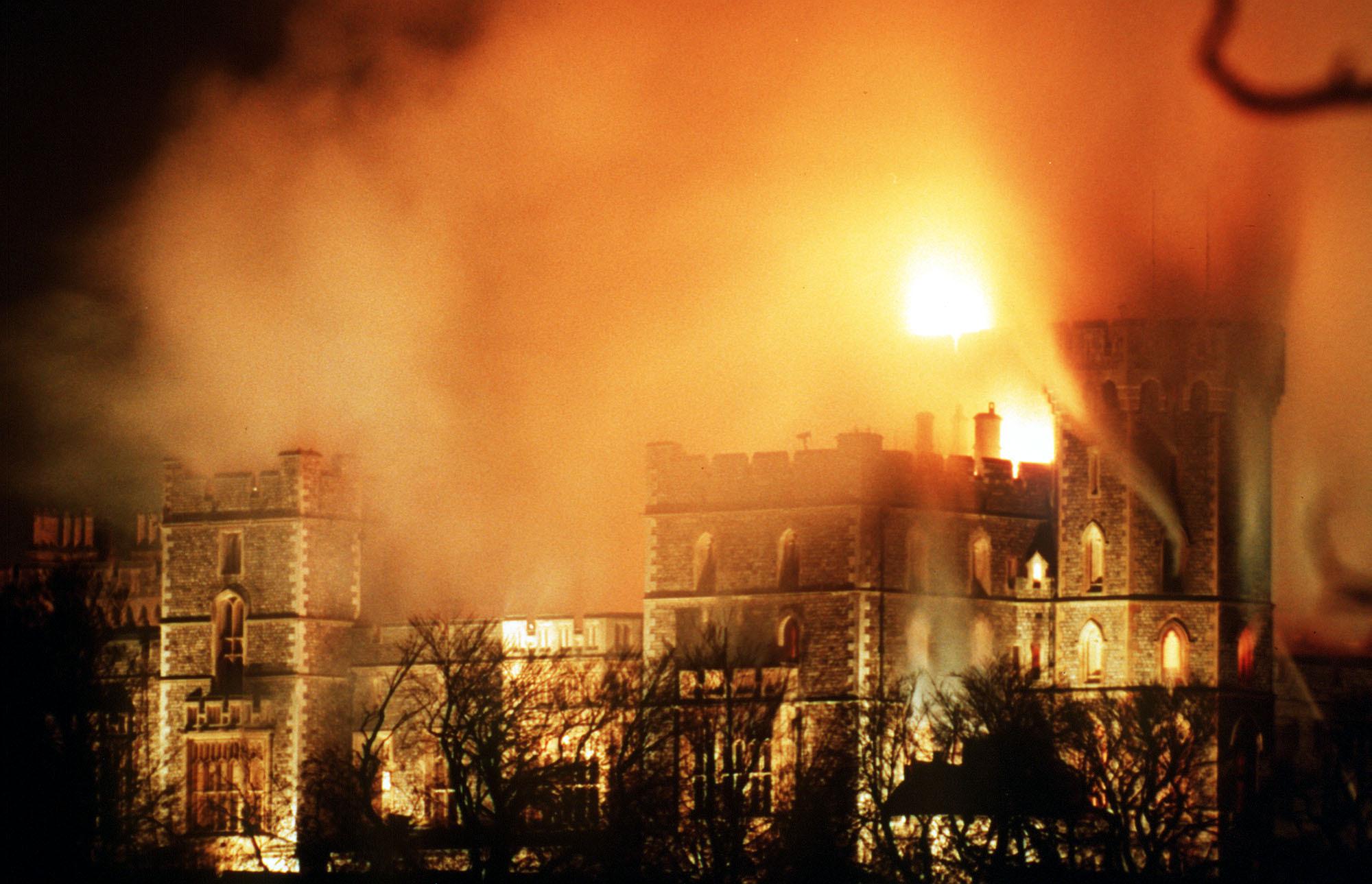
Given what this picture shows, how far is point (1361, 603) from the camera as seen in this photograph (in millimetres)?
4598

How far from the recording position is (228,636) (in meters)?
62.9

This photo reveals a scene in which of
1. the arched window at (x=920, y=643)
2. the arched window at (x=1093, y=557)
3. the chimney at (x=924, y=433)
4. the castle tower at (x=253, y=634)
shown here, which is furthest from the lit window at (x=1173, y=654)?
the castle tower at (x=253, y=634)

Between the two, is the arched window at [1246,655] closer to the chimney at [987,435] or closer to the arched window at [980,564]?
the arched window at [980,564]

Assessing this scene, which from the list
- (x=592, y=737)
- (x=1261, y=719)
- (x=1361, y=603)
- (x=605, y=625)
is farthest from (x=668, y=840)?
(x=1361, y=603)

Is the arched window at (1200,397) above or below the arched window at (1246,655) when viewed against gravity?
above

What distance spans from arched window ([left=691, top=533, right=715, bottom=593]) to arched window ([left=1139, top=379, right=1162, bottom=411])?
11.6 m

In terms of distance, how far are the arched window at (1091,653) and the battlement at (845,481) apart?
3854mm

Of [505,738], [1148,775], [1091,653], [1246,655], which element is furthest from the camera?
[1091,653]

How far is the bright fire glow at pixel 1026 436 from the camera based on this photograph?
203 ft

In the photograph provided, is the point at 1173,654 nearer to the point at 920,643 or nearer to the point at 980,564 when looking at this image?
the point at 980,564

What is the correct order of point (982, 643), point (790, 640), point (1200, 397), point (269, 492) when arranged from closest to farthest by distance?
point (790, 640) < point (1200, 397) < point (982, 643) < point (269, 492)

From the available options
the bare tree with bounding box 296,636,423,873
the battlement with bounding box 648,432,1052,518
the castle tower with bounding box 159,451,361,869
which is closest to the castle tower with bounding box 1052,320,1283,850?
the battlement with bounding box 648,432,1052,518

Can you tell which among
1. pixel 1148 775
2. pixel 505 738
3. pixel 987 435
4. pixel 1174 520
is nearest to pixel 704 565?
pixel 505 738

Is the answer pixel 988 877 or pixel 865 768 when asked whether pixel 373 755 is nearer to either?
pixel 865 768
